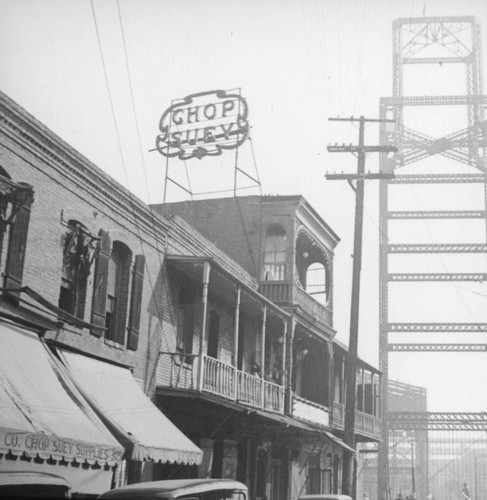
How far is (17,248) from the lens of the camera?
1390cm

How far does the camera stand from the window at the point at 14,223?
1360cm

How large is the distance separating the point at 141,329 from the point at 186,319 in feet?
9.11

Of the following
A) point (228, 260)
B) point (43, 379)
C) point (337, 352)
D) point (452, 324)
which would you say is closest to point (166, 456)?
point (43, 379)

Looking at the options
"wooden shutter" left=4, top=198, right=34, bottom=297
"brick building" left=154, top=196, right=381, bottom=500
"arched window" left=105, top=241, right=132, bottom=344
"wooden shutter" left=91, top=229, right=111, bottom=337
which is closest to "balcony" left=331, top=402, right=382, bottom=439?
"brick building" left=154, top=196, right=381, bottom=500

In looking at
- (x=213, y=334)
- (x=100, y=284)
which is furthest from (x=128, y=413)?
(x=213, y=334)

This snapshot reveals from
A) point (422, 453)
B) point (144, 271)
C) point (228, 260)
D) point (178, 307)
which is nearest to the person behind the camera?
point (144, 271)

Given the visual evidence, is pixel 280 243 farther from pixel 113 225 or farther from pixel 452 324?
pixel 452 324

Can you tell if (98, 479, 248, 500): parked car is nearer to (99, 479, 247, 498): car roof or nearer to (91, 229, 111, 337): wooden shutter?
(99, 479, 247, 498): car roof

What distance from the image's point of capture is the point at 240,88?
26.7 metres

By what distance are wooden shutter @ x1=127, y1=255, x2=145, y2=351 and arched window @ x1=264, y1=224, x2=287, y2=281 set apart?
31.8 feet

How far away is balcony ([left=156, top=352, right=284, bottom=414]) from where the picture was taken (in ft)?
61.8

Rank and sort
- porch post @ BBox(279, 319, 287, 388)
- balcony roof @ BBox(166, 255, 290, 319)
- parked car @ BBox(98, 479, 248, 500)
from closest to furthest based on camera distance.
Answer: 1. parked car @ BBox(98, 479, 248, 500)
2. balcony roof @ BBox(166, 255, 290, 319)
3. porch post @ BBox(279, 319, 287, 388)

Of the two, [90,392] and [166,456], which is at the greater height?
[90,392]

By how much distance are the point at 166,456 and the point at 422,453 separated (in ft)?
179
